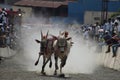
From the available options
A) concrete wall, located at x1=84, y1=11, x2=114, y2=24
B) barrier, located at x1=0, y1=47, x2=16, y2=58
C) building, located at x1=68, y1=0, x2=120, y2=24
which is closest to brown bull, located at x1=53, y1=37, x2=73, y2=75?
barrier, located at x1=0, y1=47, x2=16, y2=58

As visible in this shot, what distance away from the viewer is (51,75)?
70.0ft

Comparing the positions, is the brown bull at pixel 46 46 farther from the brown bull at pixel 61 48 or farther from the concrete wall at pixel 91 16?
the concrete wall at pixel 91 16

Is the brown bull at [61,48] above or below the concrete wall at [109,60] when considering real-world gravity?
above

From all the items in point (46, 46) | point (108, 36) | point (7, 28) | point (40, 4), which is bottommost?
point (40, 4)

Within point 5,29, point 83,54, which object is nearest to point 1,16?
point 5,29

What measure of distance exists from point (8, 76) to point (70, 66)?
551cm

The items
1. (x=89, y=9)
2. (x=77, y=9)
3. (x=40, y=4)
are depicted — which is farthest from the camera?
(x=40, y=4)

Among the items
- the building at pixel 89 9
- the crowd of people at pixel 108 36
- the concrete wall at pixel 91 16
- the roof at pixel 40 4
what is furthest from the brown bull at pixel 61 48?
the roof at pixel 40 4

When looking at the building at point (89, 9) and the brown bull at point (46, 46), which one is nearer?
the brown bull at point (46, 46)

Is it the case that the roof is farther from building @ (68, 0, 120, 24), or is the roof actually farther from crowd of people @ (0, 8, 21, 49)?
crowd of people @ (0, 8, 21, 49)

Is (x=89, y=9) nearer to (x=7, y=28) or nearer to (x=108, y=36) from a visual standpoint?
(x=7, y=28)

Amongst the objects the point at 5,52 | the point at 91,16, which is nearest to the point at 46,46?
the point at 5,52

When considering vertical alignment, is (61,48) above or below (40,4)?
above

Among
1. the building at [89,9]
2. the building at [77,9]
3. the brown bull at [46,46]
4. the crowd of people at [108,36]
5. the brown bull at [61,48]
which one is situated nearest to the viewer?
the brown bull at [61,48]
